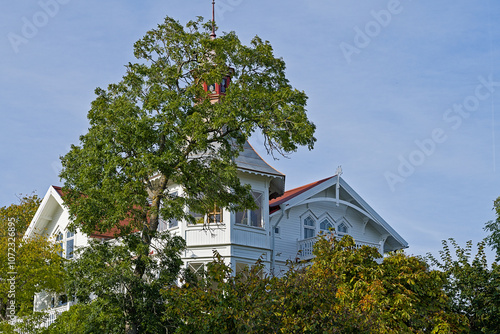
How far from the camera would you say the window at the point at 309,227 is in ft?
106

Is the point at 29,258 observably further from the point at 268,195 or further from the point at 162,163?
the point at 162,163

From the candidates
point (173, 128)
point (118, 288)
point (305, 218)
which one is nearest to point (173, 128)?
point (173, 128)

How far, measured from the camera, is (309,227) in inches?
1281

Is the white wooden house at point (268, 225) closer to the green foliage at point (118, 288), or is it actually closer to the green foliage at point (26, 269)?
the green foliage at point (26, 269)

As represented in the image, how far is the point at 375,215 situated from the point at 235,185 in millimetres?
14546

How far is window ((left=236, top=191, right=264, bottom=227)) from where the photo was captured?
95.7 ft

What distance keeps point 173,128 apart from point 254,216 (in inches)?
416

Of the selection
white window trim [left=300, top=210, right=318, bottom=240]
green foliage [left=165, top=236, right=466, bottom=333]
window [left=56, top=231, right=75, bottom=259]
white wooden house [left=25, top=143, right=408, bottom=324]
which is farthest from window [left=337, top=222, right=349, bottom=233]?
window [left=56, top=231, right=75, bottom=259]

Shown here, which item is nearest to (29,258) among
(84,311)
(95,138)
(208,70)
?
(84,311)

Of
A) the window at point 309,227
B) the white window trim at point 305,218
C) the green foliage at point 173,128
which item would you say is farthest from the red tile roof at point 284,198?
the green foliage at point 173,128

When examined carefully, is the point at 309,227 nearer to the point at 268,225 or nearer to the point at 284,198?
the point at 284,198

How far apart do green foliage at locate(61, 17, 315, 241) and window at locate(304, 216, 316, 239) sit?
11.2 meters

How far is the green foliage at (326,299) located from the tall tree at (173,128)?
3147mm

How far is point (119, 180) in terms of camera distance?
19797 mm
